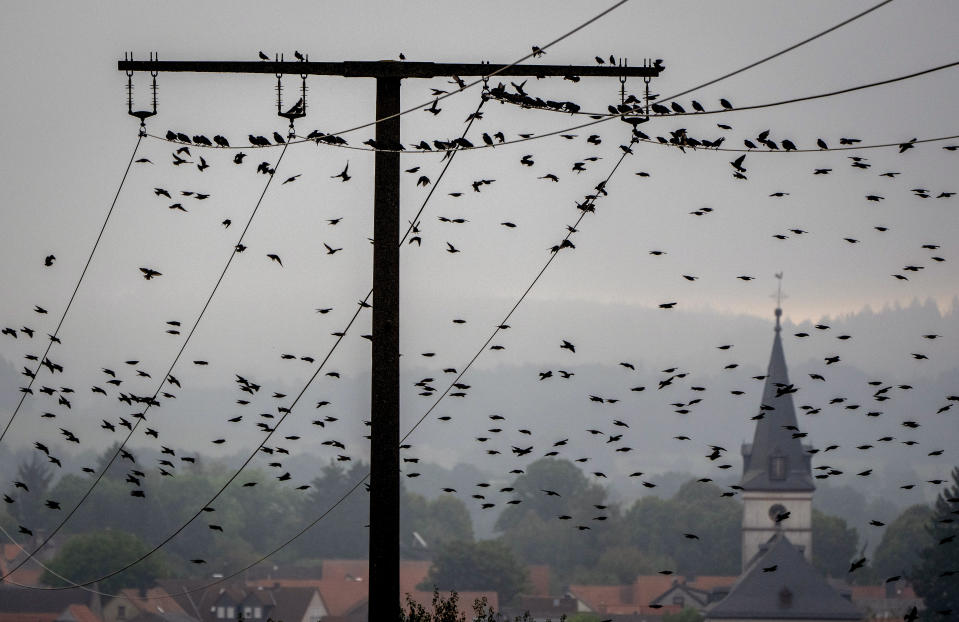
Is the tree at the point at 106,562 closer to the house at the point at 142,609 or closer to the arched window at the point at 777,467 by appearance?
the house at the point at 142,609

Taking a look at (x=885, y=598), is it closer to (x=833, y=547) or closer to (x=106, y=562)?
(x=833, y=547)

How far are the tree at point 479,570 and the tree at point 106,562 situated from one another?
34.0 m

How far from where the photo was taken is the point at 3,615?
135 metres

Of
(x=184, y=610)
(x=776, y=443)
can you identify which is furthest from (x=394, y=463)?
(x=184, y=610)

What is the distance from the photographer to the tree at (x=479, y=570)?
16700 centimetres

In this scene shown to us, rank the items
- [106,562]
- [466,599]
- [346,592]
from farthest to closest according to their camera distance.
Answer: [346,592] < [466,599] < [106,562]

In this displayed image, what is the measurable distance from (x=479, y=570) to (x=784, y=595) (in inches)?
1676

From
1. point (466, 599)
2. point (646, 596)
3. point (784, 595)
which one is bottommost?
point (466, 599)

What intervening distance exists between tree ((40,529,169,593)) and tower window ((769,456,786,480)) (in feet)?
202

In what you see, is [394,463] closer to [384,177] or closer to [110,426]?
[384,177]

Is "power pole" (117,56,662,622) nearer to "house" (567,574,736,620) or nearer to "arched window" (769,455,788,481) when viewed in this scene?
Answer: "arched window" (769,455,788,481)

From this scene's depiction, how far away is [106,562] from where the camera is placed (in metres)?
145

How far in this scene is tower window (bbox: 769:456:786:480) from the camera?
139m

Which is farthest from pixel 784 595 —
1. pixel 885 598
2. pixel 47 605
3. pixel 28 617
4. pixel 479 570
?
pixel 28 617
